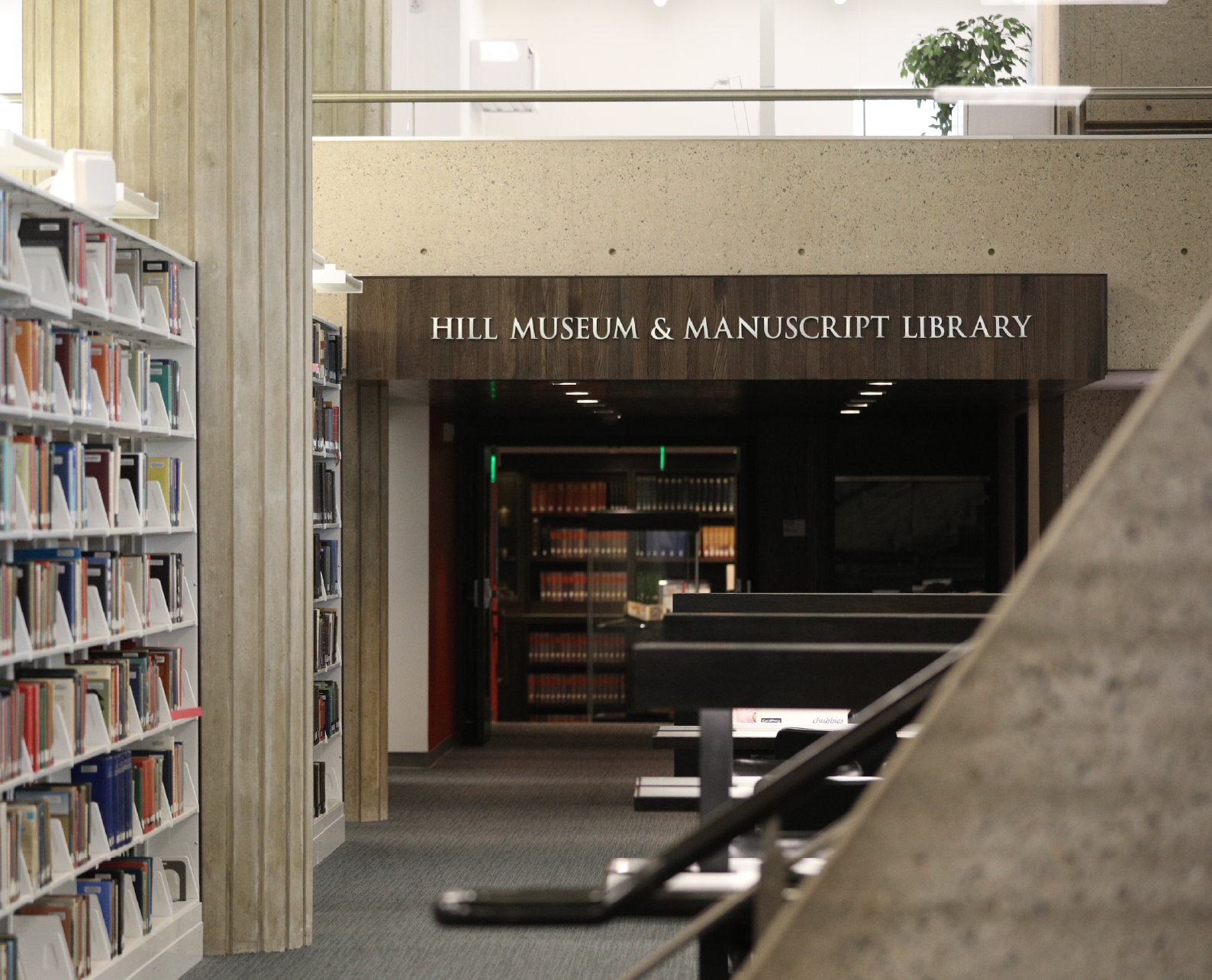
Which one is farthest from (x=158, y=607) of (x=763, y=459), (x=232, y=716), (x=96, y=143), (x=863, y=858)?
(x=763, y=459)

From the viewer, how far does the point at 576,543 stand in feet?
37.1

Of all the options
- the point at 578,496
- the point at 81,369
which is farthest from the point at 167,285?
the point at 578,496

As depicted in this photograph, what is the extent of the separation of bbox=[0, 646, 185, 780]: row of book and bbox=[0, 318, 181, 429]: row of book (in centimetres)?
84

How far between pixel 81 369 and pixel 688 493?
7488 mm

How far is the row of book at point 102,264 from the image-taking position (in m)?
3.95

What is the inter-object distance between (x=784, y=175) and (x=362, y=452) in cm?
288

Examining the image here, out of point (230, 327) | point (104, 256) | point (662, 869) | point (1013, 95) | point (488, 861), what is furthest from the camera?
point (1013, 95)

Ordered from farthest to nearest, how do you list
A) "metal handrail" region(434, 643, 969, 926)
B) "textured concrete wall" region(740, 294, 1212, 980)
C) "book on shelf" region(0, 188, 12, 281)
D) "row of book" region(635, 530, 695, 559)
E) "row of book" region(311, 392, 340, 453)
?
"row of book" region(635, 530, 695, 559), "row of book" region(311, 392, 340, 453), "book on shelf" region(0, 188, 12, 281), "metal handrail" region(434, 643, 969, 926), "textured concrete wall" region(740, 294, 1212, 980)

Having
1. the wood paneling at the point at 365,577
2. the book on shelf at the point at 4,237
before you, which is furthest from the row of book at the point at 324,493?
the book on shelf at the point at 4,237

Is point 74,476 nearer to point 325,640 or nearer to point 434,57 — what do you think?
point 325,640

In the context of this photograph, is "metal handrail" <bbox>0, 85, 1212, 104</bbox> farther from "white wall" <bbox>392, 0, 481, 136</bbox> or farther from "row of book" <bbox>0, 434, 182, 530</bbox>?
"row of book" <bbox>0, 434, 182, 530</bbox>

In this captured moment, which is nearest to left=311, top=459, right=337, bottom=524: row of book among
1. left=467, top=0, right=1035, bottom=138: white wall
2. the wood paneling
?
the wood paneling

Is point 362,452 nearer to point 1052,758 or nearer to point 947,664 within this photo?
point 947,664

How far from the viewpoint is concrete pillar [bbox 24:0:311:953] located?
4922 millimetres
